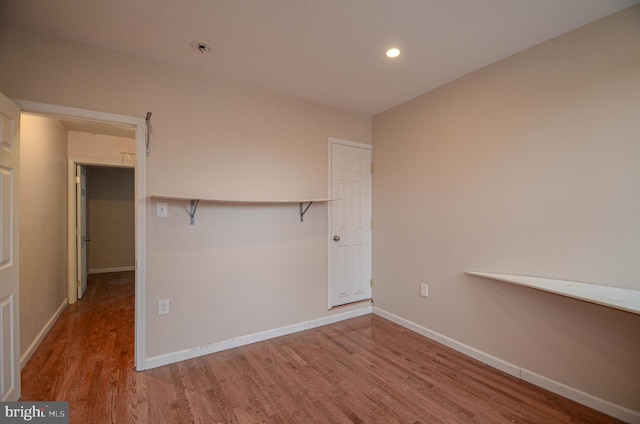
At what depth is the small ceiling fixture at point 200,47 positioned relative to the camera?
2156 millimetres

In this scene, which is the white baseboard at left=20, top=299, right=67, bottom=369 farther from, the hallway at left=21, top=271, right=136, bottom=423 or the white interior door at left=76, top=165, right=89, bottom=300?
the white interior door at left=76, top=165, right=89, bottom=300

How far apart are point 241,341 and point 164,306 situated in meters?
0.82

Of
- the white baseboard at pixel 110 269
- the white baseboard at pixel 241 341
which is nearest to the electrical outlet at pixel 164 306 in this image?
the white baseboard at pixel 241 341

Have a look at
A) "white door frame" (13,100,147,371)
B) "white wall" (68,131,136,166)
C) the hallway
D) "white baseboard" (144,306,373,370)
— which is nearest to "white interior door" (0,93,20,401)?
the hallway

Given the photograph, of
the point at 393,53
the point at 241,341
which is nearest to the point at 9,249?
the point at 241,341

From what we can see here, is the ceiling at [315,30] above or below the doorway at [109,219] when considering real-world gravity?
above

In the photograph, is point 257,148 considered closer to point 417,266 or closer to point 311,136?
point 311,136

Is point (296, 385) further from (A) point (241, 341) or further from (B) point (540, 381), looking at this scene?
(B) point (540, 381)

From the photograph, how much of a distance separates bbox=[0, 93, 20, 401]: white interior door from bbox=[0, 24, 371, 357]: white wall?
0.35 m

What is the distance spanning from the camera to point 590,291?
1747mm

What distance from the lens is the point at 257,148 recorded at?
289 cm

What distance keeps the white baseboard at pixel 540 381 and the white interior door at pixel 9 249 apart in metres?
3.31

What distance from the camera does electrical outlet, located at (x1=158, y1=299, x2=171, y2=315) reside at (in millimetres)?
2424

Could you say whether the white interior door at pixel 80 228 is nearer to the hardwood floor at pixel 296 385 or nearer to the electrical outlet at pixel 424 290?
the hardwood floor at pixel 296 385
